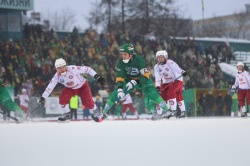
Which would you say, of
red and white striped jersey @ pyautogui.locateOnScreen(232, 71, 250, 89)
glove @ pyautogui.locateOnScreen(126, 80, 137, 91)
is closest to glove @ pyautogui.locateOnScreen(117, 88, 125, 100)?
glove @ pyautogui.locateOnScreen(126, 80, 137, 91)

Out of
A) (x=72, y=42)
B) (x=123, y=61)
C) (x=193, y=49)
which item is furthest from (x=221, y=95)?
(x=123, y=61)

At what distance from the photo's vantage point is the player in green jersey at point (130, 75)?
9.08 meters

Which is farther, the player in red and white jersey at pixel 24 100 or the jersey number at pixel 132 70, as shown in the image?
the player in red and white jersey at pixel 24 100

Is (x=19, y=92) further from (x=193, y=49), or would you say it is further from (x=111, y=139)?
(x=111, y=139)

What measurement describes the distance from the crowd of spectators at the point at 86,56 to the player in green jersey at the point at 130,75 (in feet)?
28.3

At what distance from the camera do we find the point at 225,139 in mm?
3766

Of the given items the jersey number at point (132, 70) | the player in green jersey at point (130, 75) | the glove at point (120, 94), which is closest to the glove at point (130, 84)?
the player in green jersey at point (130, 75)

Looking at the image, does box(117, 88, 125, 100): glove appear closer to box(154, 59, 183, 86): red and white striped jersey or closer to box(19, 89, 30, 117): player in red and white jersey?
box(154, 59, 183, 86): red and white striped jersey

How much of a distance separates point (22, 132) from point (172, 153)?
1389 millimetres

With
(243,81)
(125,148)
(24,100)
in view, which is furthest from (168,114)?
(24,100)

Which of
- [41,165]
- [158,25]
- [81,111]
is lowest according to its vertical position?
[81,111]

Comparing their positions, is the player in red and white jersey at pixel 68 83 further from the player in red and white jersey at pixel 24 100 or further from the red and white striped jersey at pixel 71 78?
the player in red and white jersey at pixel 24 100

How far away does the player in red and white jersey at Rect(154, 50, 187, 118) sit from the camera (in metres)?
10.6

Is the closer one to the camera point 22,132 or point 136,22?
point 22,132
